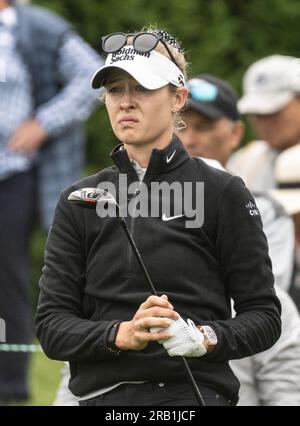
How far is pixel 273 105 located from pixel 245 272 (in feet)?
15.1

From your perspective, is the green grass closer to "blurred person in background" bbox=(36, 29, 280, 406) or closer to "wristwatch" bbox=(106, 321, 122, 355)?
"blurred person in background" bbox=(36, 29, 280, 406)

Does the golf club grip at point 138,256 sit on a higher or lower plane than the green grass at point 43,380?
lower

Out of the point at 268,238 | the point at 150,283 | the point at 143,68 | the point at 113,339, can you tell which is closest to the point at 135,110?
the point at 143,68

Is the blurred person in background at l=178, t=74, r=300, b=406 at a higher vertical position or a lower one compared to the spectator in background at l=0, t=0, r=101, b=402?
lower

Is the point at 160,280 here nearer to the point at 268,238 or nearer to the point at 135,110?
the point at 135,110

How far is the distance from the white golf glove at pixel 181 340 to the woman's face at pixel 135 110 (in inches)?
25.5

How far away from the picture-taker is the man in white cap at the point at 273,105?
9781mm

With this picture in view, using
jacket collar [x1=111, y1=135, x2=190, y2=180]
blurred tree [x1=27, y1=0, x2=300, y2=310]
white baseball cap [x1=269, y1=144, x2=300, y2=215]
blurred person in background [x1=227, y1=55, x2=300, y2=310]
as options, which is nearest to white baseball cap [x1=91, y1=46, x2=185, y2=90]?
jacket collar [x1=111, y1=135, x2=190, y2=180]

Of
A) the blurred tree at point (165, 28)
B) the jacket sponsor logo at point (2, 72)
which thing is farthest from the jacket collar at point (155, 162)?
the blurred tree at point (165, 28)

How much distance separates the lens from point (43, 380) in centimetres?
1059

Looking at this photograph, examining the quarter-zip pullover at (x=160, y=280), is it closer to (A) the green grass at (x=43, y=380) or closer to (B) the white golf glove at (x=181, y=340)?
(B) the white golf glove at (x=181, y=340)

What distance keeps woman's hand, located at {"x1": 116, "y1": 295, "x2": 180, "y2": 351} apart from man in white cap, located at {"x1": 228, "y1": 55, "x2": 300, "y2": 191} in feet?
14.8

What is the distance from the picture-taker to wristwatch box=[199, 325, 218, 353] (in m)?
5.20

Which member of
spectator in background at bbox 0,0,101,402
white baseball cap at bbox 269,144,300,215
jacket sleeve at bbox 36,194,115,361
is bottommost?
jacket sleeve at bbox 36,194,115,361
